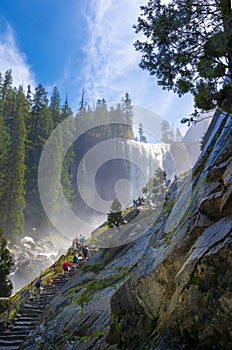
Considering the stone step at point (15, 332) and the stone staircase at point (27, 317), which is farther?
the stone step at point (15, 332)

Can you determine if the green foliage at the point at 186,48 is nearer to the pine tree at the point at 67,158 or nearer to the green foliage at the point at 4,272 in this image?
the green foliage at the point at 4,272

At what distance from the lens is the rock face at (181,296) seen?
4.24 m

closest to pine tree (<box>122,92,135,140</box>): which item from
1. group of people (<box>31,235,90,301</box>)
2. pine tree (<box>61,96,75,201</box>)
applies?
pine tree (<box>61,96,75,201</box>)

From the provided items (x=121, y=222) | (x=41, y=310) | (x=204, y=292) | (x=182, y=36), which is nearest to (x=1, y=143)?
(x=121, y=222)

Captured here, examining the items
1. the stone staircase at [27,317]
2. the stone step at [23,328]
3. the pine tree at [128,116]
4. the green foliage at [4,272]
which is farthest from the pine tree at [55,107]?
the stone step at [23,328]

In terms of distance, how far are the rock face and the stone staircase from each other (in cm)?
94

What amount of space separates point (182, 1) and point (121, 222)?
46.6ft

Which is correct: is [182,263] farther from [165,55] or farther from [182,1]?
[182,1]

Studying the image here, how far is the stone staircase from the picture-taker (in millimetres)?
10086

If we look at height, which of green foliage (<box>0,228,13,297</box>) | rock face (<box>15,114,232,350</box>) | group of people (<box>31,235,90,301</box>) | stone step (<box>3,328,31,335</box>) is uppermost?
green foliage (<box>0,228,13,297</box>)

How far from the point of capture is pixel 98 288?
9.95 meters

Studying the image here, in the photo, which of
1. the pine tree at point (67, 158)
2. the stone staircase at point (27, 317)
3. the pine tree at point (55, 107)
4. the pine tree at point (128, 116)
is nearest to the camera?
the stone staircase at point (27, 317)

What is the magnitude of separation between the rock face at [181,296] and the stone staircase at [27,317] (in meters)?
0.94

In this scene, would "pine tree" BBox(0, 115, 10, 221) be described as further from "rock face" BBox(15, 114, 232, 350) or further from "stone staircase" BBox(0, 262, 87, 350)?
"rock face" BBox(15, 114, 232, 350)
